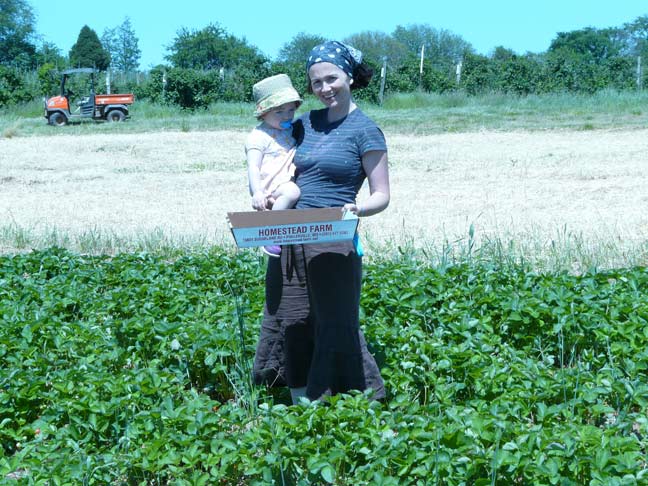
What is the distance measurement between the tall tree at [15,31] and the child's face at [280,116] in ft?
185

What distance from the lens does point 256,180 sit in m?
3.71

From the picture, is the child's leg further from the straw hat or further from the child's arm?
the straw hat

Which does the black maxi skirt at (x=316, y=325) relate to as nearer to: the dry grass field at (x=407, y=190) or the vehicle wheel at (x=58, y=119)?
the dry grass field at (x=407, y=190)

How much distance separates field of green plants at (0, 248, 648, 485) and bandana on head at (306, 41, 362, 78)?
1.37 metres

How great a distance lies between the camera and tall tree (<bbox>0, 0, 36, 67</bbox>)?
5972 cm

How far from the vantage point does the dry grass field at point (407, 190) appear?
8570mm

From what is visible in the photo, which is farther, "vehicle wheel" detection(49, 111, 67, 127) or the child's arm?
"vehicle wheel" detection(49, 111, 67, 127)

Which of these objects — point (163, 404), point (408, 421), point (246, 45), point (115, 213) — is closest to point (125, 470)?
point (163, 404)

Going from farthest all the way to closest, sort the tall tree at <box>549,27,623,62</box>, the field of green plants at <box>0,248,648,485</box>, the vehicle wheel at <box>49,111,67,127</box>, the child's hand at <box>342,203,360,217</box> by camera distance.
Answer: the tall tree at <box>549,27,623,62</box> < the vehicle wheel at <box>49,111,67,127</box> < the child's hand at <box>342,203,360,217</box> < the field of green plants at <box>0,248,648,485</box>

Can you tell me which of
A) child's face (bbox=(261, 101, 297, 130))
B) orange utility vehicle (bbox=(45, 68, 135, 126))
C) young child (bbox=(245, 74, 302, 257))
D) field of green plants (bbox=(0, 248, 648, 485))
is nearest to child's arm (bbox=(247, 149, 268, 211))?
young child (bbox=(245, 74, 302, 257))

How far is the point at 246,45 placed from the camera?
6406 cm

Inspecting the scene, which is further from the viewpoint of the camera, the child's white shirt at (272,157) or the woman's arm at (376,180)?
the child's white shirt at (272,157)

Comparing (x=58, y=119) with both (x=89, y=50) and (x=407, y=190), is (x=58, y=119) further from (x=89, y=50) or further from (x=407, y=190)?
(x=89, y=50)

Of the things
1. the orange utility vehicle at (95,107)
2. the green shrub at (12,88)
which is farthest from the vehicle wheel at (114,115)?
the green shrub at (12,88)
